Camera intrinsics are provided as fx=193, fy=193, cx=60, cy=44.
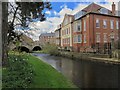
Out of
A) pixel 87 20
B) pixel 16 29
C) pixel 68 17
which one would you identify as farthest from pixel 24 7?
pixel 68 17

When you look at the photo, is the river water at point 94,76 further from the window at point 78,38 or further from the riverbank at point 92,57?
the window at point 78,38

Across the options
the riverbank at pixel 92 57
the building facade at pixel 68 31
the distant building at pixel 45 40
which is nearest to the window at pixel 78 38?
the building facade at pixel 68 31

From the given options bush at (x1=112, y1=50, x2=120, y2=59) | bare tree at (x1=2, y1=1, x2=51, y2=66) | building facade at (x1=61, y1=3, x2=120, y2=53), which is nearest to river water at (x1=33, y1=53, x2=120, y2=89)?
bare tree at (x1=2, y1=1, x2=51, y2=66)

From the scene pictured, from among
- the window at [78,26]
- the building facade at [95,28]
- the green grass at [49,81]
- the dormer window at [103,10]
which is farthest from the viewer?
the window at [78,26]

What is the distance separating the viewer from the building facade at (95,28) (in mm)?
31750

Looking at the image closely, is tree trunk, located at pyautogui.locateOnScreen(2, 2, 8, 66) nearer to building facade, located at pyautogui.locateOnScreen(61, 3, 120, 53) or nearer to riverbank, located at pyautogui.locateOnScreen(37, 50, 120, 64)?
riverbank, located at pyautogui.locateOnScreen(37, 50, 120, 64)

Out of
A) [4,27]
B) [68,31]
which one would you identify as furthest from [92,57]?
[68,31]

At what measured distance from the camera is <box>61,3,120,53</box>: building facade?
3175 cm

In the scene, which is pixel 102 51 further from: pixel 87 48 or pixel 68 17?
pixel 68 17

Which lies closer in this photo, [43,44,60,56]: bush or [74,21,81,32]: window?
[74,21,81,32]: window

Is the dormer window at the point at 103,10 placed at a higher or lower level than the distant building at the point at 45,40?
higher

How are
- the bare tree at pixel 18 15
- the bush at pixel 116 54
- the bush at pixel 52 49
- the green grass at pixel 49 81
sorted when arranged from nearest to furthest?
the green grass at pixel 49 81 < the bare tree at pixel 18 15 < the bush at pixel 116 54 < the bush at pixel 52 49

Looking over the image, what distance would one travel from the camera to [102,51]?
2603cm

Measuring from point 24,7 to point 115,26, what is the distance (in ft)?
93.4
